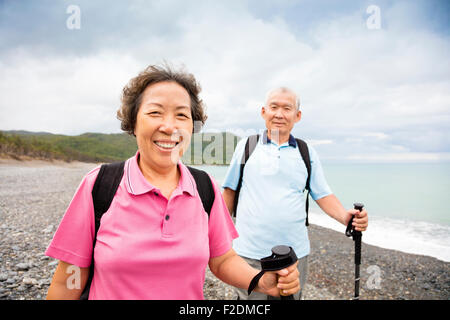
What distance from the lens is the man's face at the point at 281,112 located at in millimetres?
3578

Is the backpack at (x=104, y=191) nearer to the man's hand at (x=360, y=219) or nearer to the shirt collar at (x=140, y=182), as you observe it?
the shirt collar at (x=140, y=182)

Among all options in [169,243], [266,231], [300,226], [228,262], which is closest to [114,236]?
[169,243]

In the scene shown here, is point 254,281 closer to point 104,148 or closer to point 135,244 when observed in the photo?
point 135,244

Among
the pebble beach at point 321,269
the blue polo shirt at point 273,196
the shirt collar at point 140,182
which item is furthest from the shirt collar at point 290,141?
the pebble beach at point 321,269

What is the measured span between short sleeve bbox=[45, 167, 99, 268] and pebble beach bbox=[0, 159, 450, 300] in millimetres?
4582

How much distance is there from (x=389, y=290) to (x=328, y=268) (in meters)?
1.74

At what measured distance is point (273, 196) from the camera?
10.8ft

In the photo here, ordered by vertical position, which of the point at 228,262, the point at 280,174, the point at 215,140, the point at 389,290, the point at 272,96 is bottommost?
the point at 389,290

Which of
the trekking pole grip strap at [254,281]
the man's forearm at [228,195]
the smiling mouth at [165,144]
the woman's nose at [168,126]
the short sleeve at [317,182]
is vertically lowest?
the trekking pole grip strap at [254,281]

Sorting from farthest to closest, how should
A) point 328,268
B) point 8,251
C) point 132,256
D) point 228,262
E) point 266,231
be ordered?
point 328,268 → point 8,251 → point 266,231 → point 228,262 → point 132,256

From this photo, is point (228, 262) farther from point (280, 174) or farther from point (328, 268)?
point (328, 268)

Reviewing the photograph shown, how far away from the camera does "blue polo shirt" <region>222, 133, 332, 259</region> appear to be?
10.7 feet

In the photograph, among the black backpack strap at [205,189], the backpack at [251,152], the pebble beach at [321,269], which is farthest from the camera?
the pebble beach at [321,269]

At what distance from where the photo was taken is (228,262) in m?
1.98
